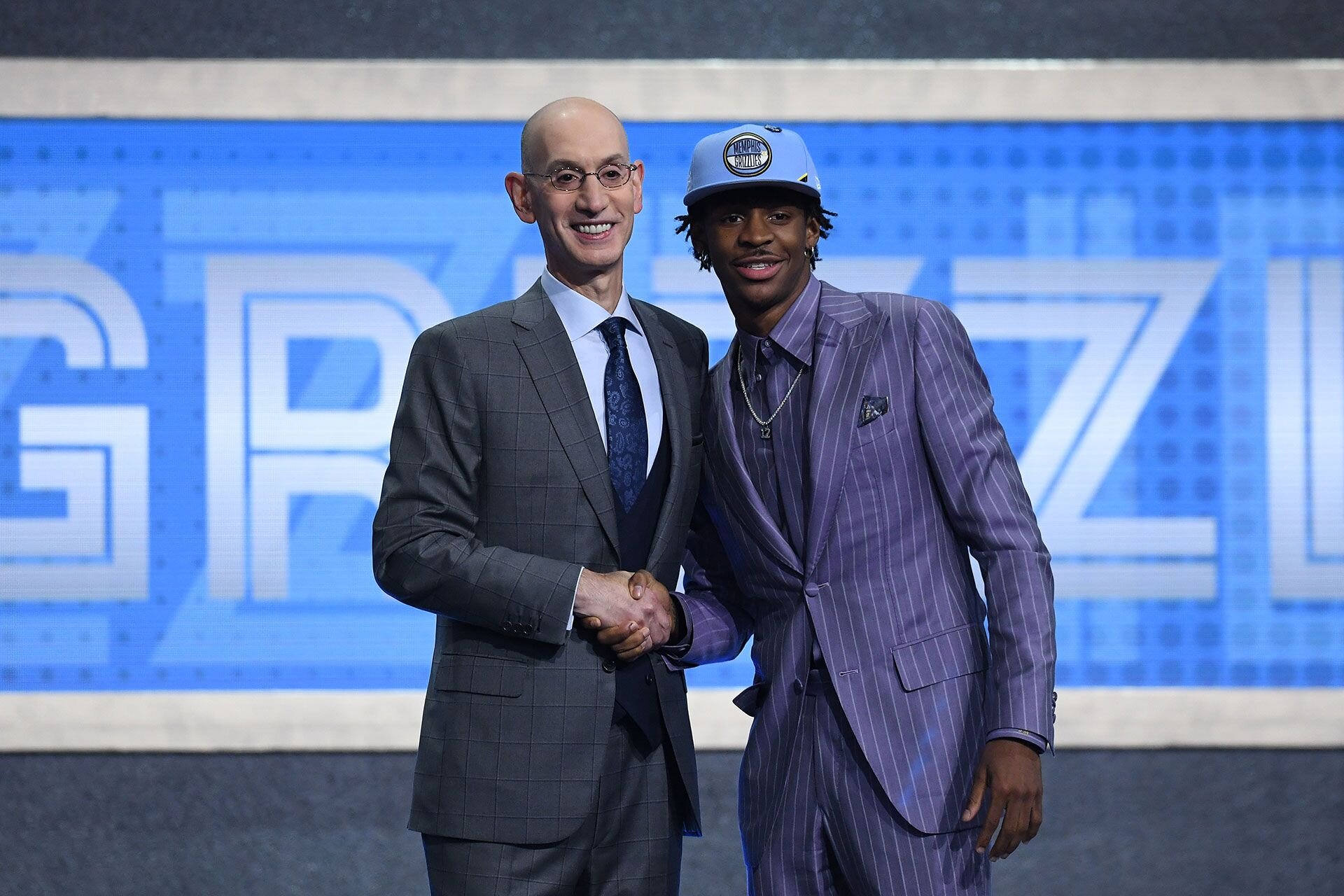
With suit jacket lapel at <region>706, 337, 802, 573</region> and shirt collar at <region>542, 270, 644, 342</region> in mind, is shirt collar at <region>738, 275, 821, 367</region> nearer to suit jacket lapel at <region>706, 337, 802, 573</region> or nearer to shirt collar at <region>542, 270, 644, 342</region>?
suit jacket lapel at <region>706, 337, 802, 573</region>

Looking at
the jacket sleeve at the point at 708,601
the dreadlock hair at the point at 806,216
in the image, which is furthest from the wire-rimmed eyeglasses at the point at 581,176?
the jacket sleeve at the point at 708,601

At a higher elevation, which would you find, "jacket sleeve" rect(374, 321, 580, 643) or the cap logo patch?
the cap logo patch

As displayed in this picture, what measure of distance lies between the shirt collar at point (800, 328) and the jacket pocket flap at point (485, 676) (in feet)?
2.19

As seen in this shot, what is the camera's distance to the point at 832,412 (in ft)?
6.22

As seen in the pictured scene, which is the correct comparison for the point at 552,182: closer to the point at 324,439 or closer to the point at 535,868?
the point at 535,868

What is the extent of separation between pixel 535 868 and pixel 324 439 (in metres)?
2.07

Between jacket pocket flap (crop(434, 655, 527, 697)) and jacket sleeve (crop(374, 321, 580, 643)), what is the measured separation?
0.07 m

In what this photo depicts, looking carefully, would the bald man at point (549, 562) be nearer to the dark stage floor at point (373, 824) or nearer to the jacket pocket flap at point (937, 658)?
the jacket pocket flap at point (937, 658)

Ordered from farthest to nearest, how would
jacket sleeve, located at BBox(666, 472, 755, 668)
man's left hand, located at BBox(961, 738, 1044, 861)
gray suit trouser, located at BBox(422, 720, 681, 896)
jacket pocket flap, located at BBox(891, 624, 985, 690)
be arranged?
jacket sleeve, located at BBox(666, 472, 755, 668)
gray suit trouser, located at BBox(422, 720, 681, 896)
jacket pocket flap, located at BBox(891, 624, 985, 690)
man's left hand, located at BBox(961, 738, 1044, 861)

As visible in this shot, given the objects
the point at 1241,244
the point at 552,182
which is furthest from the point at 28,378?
the point at 1241,244

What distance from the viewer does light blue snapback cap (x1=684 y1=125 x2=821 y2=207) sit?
6.36 ft

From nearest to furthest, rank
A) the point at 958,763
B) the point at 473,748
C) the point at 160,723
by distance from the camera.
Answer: the point at 958,763 < the point at 473,748 < the point at 160,723

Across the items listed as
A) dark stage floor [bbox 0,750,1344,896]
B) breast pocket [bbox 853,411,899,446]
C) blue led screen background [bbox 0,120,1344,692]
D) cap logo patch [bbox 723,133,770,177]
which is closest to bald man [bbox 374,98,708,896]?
cap logo patch [bbox 723,133,770,177]

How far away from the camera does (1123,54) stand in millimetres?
3781
